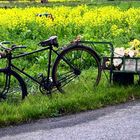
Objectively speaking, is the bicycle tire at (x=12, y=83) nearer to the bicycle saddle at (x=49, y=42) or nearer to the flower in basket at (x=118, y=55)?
the bicycle saddle at (x=49, y=42)

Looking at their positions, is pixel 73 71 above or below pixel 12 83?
above

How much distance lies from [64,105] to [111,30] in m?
Answer: 6.26

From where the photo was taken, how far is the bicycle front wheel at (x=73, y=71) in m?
8.87

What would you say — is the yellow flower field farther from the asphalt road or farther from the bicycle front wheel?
the asphalt road

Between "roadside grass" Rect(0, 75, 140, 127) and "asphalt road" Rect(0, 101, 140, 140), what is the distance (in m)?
0.16

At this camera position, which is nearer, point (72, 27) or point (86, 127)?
point (86, 127)

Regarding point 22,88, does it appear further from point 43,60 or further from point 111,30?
point 111,30

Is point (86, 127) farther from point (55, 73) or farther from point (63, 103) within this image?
point (55, 73)

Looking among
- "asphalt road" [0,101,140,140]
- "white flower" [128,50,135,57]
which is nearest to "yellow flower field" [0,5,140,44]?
"white flower" [128,50,135,57]

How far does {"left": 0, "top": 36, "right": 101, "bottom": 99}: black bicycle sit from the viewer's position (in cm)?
845

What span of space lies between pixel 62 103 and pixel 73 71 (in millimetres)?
904

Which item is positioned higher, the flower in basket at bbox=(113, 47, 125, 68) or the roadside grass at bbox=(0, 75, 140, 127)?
the flower in basket at bbox=(113, 47, 125, 68)

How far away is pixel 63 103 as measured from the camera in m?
8.30

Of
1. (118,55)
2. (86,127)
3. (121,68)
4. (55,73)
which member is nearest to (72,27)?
(118,55)
